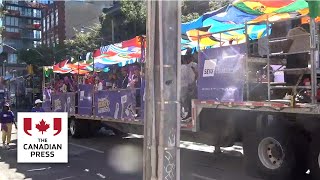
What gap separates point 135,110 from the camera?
11.0 metres

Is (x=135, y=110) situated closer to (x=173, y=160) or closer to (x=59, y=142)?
(x=59, y=142)

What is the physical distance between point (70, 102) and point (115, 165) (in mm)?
6003

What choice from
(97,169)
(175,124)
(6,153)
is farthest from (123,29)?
(175,124)

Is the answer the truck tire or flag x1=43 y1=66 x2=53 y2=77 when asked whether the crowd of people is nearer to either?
the truck tire

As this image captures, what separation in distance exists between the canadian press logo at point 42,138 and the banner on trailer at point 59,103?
709 cm

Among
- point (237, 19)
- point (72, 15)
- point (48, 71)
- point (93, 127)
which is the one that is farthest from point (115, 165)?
point (72, 15)

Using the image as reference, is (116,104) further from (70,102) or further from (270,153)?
(270,153)

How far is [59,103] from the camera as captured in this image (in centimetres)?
1645

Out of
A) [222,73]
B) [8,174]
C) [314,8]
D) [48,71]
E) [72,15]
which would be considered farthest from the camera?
[72,15]

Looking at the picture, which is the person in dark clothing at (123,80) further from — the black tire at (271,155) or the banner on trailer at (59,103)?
the black tire at (271,155)

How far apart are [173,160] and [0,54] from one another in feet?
318

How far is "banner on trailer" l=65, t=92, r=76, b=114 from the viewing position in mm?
15079

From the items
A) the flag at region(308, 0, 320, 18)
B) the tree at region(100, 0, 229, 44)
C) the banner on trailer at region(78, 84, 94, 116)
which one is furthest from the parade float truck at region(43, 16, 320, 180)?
the tree at region(100, 0, 229, 44)

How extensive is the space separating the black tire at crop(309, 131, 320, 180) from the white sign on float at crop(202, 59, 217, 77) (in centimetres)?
Result: 228
